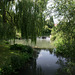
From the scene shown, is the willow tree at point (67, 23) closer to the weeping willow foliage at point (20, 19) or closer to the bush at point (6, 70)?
the weeping willow foliage at point (20, 19)

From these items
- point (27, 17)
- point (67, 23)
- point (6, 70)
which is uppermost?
point (27, 17)

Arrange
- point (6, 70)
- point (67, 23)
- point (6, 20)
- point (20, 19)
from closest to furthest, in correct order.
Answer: point (67, 23)
point (6, 70)
point (20, 19)
point (6, 20)

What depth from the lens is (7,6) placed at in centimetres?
390

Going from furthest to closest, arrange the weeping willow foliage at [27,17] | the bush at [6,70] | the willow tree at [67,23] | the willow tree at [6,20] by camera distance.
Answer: the weeping willow foliage at [27,17] → the willow tree at [6,20] → the bush at [6,70] → the willow tree at [67,23]

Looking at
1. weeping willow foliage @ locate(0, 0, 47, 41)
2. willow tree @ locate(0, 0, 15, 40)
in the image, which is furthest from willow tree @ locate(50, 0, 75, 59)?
willow tree @ locate(0, 0, 15, 40)

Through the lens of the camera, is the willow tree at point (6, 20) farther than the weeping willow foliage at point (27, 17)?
No

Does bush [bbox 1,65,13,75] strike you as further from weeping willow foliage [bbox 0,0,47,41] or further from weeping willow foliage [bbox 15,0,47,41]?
weeping willow foliage [bbox 15,0,47,41]

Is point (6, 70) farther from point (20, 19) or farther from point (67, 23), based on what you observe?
point (67, 23)

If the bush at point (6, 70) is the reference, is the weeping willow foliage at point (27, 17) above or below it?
above

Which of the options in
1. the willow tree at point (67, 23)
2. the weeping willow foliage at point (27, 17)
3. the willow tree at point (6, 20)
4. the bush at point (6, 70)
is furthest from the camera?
the weeping willow foliage at point (27, 17)

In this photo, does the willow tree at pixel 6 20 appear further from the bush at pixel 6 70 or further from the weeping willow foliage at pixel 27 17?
the bush at pixel 6 70

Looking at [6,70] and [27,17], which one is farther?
[27,17]

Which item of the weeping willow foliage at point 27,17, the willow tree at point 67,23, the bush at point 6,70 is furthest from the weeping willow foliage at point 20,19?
the willow tree at point 67,23

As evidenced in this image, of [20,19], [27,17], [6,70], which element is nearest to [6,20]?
[20,19]
